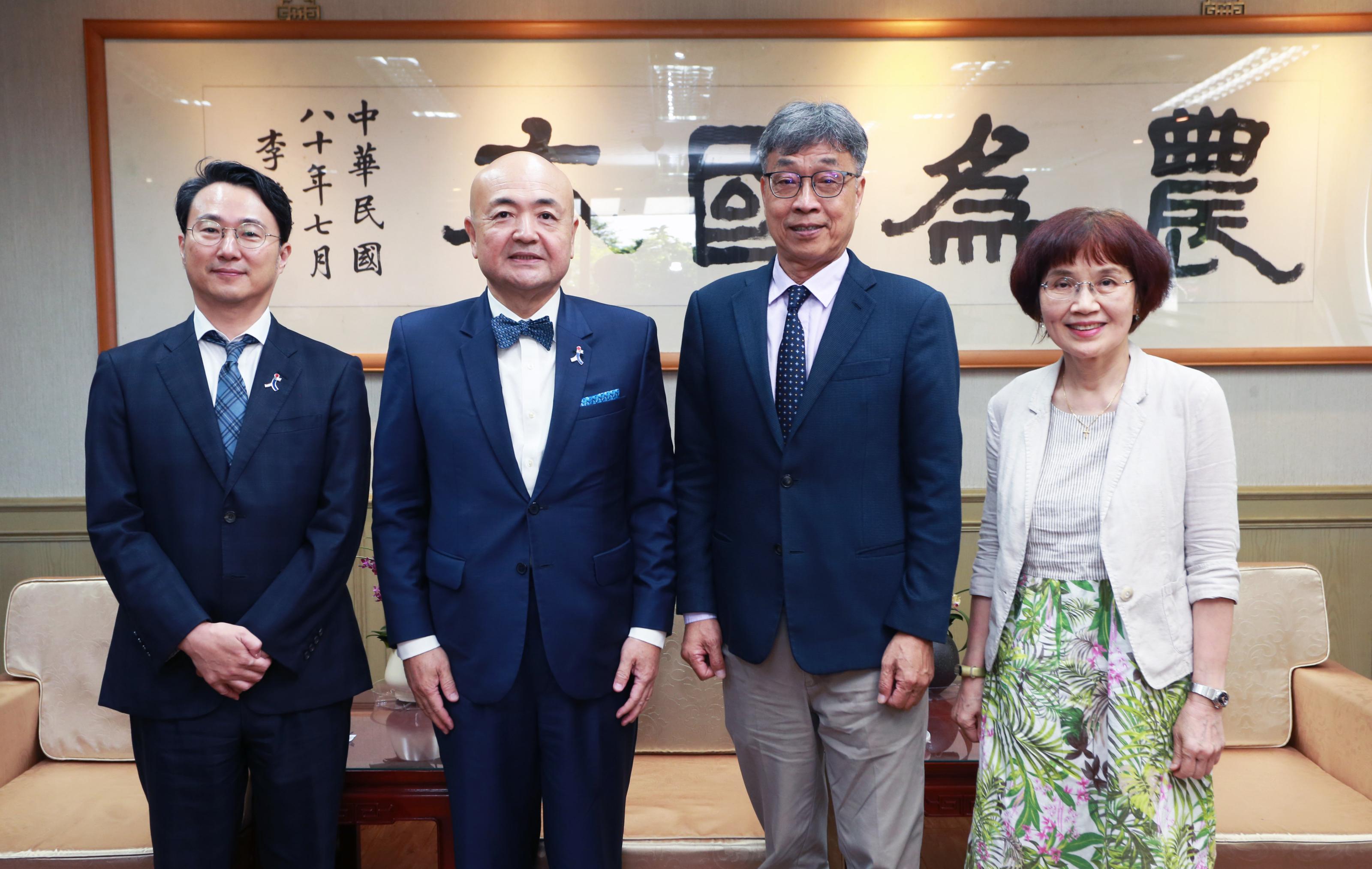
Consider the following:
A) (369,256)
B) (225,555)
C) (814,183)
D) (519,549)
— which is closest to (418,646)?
(519,549)

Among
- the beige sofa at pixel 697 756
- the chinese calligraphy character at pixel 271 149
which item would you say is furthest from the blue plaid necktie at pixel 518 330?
the chinese calligraphy character at pixel 271 149

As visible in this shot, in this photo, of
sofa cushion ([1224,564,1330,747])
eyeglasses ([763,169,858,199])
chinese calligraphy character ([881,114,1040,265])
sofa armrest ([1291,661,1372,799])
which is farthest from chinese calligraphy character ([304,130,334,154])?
sofa armrest ([1291,661,1372,799])

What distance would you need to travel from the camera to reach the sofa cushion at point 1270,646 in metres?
2.33

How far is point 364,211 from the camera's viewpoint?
2.82 metres

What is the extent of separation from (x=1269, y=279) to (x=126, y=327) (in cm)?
372

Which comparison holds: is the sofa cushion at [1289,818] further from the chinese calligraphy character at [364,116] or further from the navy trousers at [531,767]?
the chinese calligraphy character at [364,116]

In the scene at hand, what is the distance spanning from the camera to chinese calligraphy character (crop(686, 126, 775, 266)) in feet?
9.18

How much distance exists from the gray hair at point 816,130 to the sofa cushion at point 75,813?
6.28 feet

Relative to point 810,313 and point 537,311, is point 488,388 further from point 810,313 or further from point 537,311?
point 810,313

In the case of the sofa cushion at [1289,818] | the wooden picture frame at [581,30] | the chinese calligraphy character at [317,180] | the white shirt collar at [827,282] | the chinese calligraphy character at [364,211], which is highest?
the wooden picture frame at [581,30]

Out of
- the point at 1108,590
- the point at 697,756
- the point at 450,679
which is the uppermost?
the point at 1108,590

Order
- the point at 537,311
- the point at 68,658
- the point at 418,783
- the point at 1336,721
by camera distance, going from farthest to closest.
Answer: the point at 68,658, the point at 1336,721, the point at 418,783, the point at 537,311

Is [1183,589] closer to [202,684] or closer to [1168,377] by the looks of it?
[1168,377]

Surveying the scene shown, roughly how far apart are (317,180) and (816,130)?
199 centimetres
